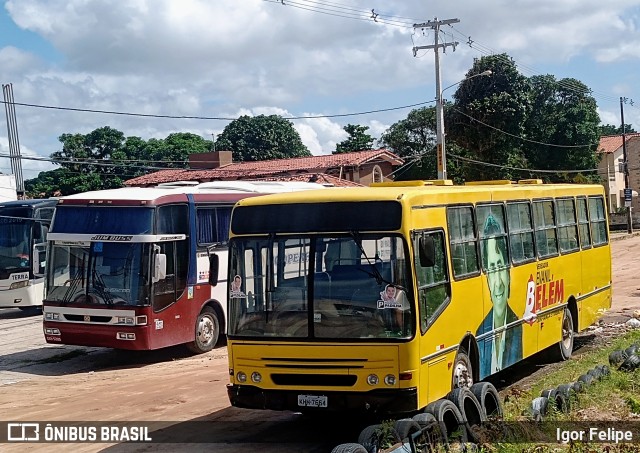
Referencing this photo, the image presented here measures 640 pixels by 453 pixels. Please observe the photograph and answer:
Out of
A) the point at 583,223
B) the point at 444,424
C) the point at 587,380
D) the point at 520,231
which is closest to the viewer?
the point at 444,424

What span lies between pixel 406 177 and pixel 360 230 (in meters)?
54.5

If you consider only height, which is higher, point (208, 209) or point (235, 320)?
point (208, 209)

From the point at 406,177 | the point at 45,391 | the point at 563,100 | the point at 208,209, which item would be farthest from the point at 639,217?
the point at 45,391

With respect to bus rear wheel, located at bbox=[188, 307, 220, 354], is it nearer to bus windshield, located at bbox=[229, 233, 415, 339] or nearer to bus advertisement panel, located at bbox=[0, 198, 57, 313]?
bus windshield, located at bbox=[229, 233, 415, 339]

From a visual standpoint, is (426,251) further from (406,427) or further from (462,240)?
(406,427)

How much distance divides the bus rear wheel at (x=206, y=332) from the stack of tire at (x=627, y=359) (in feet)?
27.6

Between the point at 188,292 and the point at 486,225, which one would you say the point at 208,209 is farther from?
the point at 486,225

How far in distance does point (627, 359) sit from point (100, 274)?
9.51 m

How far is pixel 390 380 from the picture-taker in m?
9.32

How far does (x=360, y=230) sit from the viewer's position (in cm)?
973

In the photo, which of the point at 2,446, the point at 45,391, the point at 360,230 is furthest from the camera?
the point at 45,391

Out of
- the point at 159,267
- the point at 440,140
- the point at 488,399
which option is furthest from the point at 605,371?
the point at 440,140

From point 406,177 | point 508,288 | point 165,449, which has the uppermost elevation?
point 406,177

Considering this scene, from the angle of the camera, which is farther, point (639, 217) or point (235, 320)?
point (639, 217)
